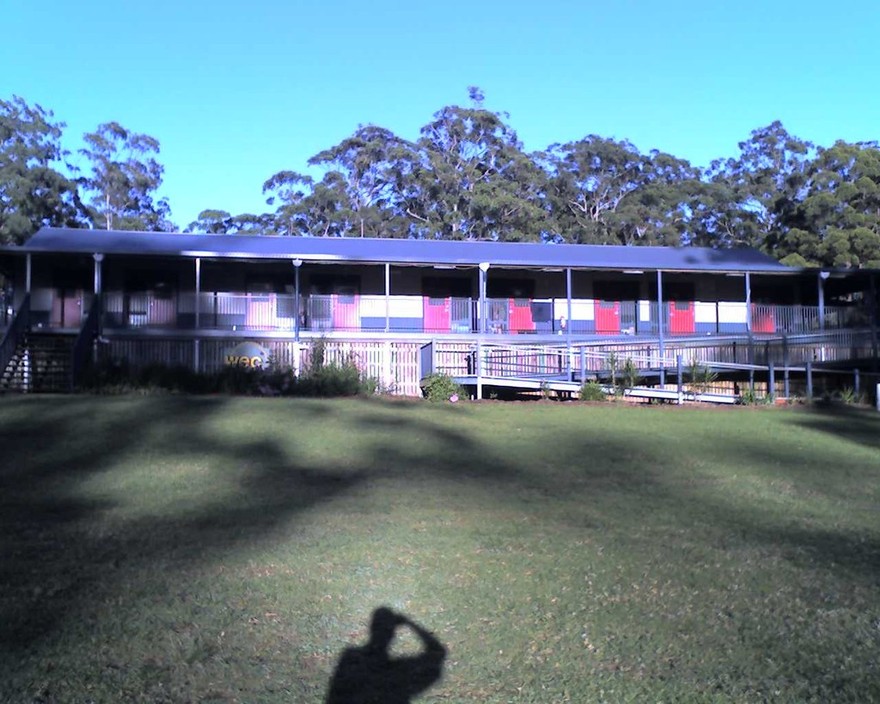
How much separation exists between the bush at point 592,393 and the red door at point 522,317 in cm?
803

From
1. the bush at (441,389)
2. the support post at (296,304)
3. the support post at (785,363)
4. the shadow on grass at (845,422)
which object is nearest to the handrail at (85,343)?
the support post at (296,304)

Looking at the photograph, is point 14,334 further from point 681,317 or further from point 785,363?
point 681,317

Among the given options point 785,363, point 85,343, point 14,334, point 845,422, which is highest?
point 14,334

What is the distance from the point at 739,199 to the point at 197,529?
5128 centimetres

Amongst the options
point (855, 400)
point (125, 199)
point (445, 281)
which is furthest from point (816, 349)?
point (125, 199)

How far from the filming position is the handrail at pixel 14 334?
66.6ft

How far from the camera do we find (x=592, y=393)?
19844mm

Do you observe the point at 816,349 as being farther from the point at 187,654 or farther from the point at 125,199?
the point at 125,199

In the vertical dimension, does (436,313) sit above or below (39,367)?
above

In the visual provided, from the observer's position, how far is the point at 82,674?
4414 millimetres

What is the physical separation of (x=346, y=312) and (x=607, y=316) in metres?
8.94

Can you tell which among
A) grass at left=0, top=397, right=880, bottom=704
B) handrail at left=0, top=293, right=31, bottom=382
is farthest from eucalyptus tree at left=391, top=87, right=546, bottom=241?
grass at left=0, top=397, right=880, bottom=704

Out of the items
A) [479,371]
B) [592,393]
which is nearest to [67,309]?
[479,371]

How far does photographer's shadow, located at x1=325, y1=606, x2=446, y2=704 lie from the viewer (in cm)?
Result: 430
